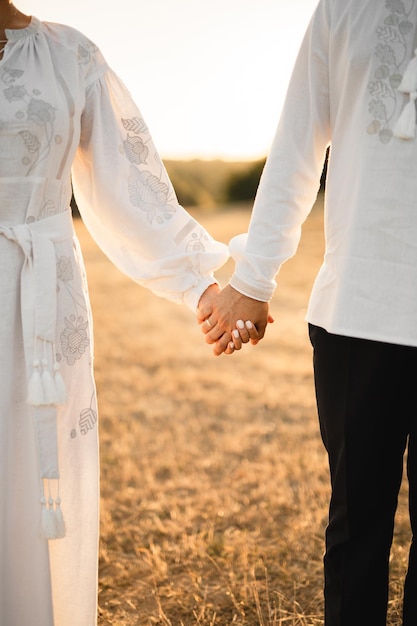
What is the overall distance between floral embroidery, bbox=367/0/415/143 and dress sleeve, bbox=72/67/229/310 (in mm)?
768

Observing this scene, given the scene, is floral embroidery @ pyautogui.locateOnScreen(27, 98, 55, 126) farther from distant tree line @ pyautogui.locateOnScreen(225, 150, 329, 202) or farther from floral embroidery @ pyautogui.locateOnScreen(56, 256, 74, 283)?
distant tree line @ pyautogui.locateOnScreen(225, 150, 329, 202)

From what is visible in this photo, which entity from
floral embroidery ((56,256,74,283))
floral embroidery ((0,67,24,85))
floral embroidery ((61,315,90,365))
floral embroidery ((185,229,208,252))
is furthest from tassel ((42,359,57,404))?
floral embroidery ((0,67,24,85))

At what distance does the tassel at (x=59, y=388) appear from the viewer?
191 centimetres

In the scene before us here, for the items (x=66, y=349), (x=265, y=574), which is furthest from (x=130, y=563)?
(x=66, y=349)

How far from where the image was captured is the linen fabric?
1630 mm

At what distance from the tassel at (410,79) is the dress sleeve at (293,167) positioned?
226 millimetres

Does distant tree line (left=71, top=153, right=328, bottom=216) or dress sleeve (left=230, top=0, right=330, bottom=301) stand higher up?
dress sleeve (left=230, top=0, right=330, bottom=301)

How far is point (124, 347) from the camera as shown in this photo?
24.5 ft

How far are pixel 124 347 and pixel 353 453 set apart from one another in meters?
Result: 5.84

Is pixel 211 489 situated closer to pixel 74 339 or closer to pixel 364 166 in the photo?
pixel 74 339

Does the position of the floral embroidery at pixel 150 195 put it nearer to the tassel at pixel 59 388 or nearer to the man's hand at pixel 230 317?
the man's hand at pixel 230 317

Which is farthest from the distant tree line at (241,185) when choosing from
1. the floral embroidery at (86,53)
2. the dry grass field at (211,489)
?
the floral embroidery at (86,53)

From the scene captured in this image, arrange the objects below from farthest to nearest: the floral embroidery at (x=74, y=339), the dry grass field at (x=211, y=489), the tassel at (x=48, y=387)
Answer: the dry grass field at (x=211, y=489) → the floral embroidery at (x=74, y=339) → the tassel at (x=48, y=387)

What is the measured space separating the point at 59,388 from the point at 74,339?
0.16 m
